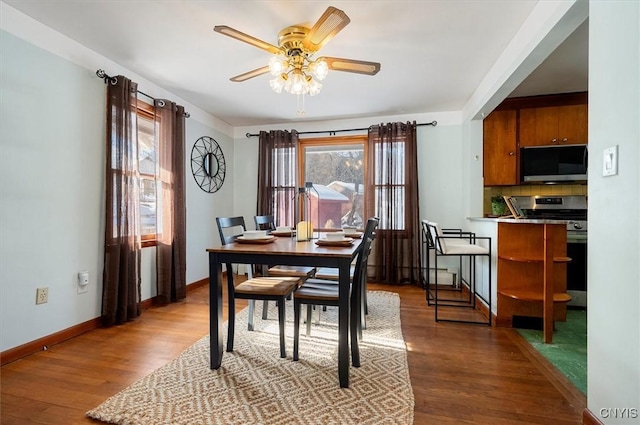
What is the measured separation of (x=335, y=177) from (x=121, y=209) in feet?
9.07

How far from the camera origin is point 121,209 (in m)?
2.66

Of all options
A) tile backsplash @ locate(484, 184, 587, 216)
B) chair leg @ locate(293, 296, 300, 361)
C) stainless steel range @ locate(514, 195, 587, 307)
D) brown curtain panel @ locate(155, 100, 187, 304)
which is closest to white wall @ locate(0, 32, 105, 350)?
brown curtain panel @ locate(155, 100, 187, 304)

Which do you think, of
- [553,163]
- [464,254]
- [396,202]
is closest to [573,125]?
[553,163]

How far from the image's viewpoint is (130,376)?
1.80 meters

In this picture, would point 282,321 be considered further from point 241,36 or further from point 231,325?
point 241,36

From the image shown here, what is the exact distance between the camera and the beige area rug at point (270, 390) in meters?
1.43

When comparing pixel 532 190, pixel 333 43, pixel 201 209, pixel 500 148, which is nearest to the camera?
pixel 333 43

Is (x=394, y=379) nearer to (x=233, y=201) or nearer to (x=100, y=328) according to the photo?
(x=100, y=328)

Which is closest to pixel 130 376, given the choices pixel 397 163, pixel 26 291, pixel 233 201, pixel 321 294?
pixel 26 291

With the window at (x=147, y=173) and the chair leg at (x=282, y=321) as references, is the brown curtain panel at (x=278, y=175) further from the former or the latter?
the chair leg at (x=282, y=321)

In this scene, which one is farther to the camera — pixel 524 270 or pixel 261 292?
pixel 524 270

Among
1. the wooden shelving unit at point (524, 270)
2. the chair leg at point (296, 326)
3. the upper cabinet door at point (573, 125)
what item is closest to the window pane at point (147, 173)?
the chair leg at point (296, 326)

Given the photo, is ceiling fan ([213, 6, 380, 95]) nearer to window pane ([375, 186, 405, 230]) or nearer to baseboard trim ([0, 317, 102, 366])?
window pane ([375, 186, 405, 230])

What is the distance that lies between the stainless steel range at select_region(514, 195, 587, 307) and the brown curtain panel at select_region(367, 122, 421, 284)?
142 centimetres
